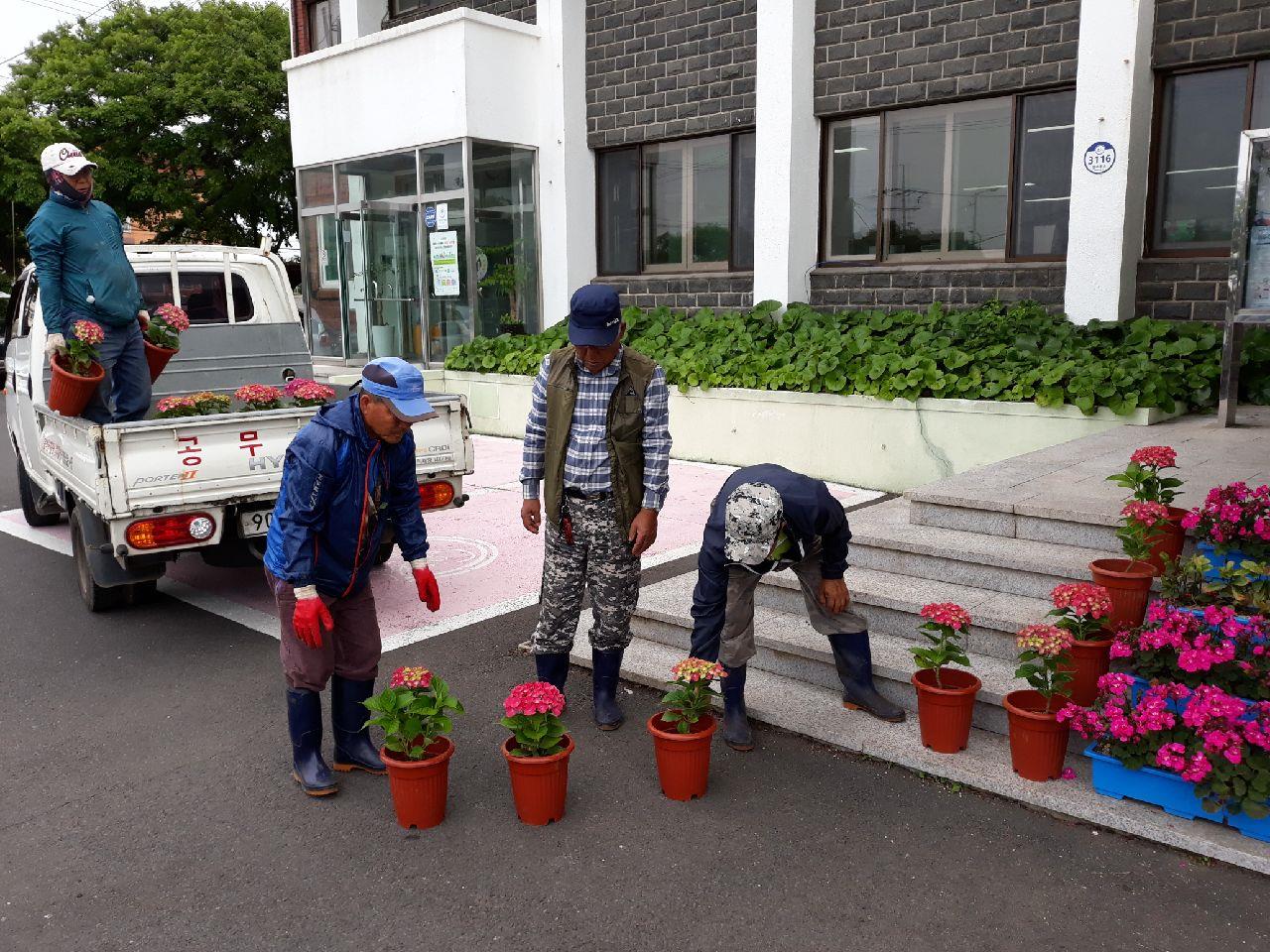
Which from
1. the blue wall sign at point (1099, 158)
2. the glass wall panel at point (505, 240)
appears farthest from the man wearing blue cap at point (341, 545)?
the glass wall panel at point (505, 240)

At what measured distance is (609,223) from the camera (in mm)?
14008

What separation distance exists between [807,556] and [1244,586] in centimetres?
162

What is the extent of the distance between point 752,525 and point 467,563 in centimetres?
370

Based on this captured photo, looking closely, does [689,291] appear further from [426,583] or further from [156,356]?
[426,583]

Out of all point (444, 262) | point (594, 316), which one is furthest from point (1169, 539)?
point (444, 262)

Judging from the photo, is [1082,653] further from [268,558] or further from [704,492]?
[704,492]

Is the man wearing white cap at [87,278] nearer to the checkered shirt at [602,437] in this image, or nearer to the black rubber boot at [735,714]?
the checkered shirt at [602,437]

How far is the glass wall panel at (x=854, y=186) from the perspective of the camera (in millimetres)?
11281

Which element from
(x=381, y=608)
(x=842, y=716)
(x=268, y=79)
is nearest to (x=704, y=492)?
(x=381, y=608)

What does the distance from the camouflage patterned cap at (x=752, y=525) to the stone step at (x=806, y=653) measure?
1068 millimetres

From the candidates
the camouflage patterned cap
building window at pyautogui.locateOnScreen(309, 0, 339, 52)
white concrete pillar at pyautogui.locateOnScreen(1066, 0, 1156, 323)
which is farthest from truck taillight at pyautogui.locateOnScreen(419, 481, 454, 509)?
building window at pyautogui.locateOnScreen(309, 0, 339, 52)

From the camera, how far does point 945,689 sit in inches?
158

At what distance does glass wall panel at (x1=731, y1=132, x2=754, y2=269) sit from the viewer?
40.5 feet

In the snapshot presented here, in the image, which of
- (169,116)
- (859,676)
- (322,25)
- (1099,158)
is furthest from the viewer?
(169,116)
